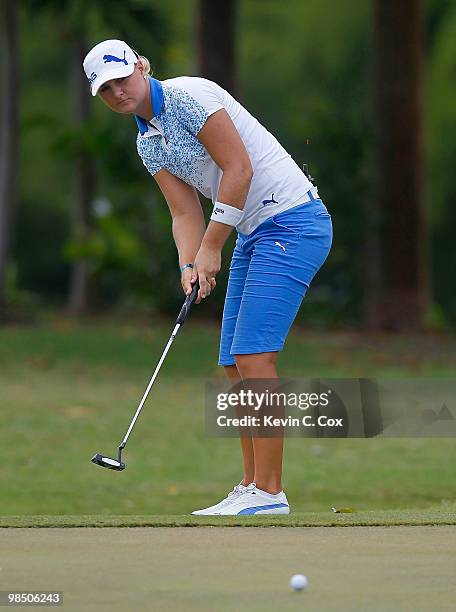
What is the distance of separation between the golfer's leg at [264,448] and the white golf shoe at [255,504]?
3 centimetres

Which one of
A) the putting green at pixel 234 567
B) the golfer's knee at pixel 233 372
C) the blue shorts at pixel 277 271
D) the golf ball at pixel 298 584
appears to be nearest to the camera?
the putting green at pixel 234 567

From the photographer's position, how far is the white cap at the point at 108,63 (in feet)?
18.5

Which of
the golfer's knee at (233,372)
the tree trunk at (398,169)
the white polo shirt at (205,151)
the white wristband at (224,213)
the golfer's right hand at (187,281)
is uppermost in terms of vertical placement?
the tree trunk at (398,169)

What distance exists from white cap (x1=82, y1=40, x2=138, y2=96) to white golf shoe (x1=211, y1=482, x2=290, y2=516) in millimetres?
1707

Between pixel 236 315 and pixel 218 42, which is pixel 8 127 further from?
pixel 236 315

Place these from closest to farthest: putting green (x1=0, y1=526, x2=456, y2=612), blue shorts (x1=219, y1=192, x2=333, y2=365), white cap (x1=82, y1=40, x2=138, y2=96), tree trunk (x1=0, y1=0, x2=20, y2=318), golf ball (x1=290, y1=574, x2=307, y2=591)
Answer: putting green (x1=0, y1=526, x2=456, y2=612)
golf ball (x1=290, y1=574, x2=307, y2=591)
white cap (x1=82, y1=40, x2=138, y2=96)
blue shorts (x1=219, y1=192, x2=333, y2=365)
tree trunk (x1=0, y1=0, x2=20, y2=318)

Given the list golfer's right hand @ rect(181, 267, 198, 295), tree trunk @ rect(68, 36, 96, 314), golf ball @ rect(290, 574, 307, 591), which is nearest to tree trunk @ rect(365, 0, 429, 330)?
tree trunk @ rect(68, 36, 96, 314)

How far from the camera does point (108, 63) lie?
5.65 meters

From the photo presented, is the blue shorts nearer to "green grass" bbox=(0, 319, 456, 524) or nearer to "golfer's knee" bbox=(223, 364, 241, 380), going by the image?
"golfer's knee" bbox=(223, 364, 241, 380)

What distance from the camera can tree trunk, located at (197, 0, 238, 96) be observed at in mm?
19438

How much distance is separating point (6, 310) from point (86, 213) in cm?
579

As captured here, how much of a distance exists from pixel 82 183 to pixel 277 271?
63.6 ft

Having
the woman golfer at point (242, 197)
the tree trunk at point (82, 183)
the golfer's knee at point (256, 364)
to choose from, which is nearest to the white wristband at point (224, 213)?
the woman golfer at point (242, 197)

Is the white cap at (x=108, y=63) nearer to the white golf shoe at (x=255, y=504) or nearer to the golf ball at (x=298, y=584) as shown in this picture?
the white golf shoe at (x=255, y=504)
